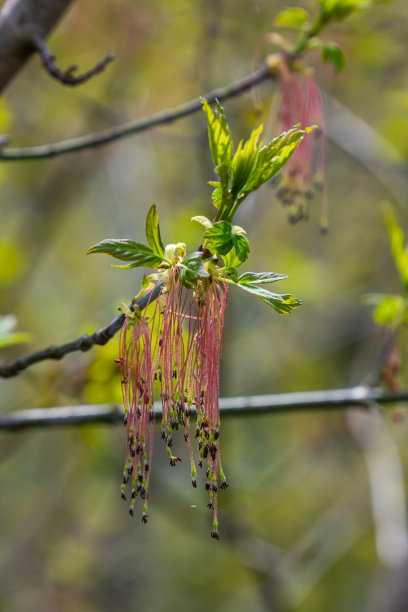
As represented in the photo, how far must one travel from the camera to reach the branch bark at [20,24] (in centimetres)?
152

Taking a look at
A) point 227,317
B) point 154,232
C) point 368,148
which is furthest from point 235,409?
point 368,148

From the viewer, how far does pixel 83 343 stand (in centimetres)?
111

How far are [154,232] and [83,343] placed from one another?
0.24 meters

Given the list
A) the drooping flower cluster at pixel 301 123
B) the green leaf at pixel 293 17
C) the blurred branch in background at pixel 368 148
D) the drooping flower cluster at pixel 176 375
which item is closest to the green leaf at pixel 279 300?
the drooping flower cluster at pixel 176 375

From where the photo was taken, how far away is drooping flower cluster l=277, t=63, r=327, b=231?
1.81 meters

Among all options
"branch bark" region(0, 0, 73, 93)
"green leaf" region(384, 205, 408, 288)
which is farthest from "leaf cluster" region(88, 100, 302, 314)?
"green leaf" region(384, 205, 408, 288)

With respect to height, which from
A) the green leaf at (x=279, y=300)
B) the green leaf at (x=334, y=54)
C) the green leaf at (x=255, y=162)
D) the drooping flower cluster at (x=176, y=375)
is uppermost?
the green leaf at (x=334, y=54)

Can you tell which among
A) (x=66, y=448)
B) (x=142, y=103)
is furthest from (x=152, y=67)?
(x=66, y=448)

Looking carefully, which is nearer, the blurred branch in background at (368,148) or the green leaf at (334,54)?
the green leaf at (334,54)

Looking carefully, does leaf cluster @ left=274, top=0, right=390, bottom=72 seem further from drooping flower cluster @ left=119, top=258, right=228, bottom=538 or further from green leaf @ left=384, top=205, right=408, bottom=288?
drooping flower cluster @ left=119, top=258, right=228, bottom=538

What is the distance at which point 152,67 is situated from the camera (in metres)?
4.80

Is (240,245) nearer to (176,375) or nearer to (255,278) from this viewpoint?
(255,278)

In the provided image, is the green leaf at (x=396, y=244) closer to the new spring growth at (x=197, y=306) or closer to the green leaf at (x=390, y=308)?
the green leaf at (x=390, y=308)

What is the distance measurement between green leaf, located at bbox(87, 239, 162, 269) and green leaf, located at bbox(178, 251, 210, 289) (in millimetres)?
48
